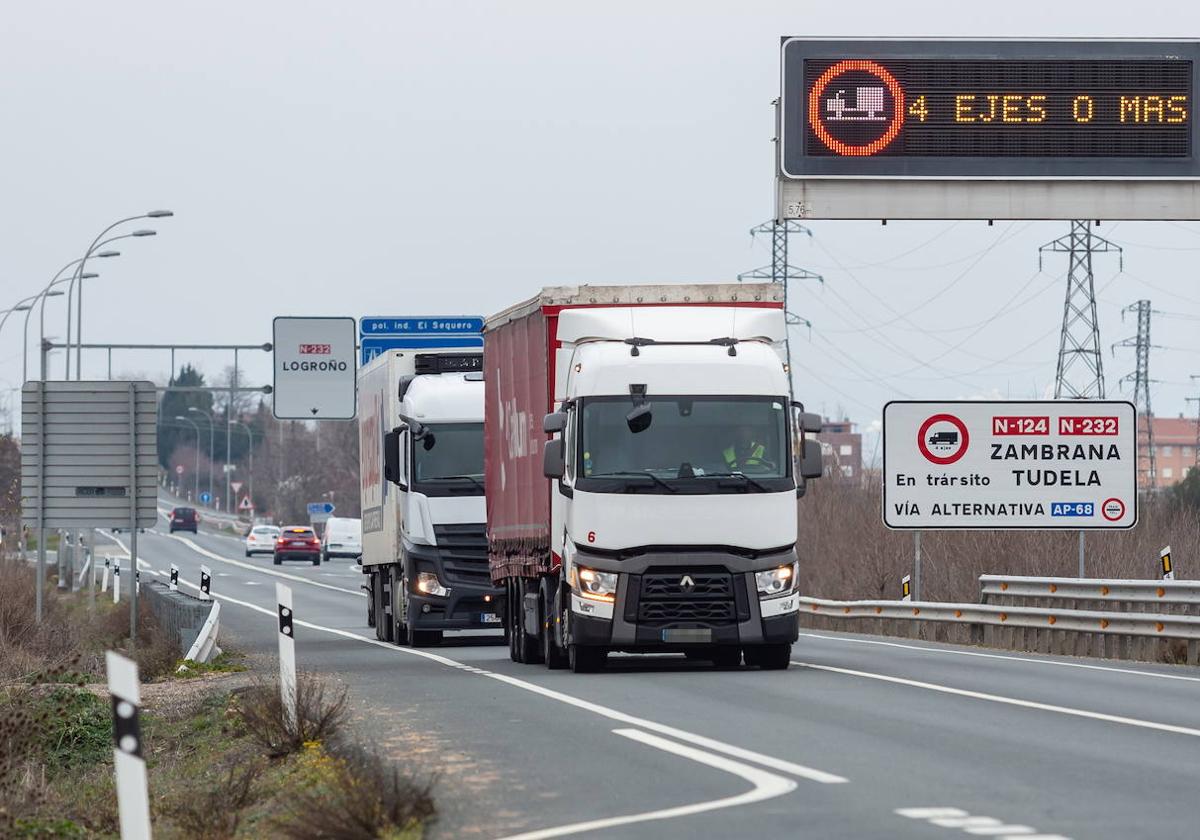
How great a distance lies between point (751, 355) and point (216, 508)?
16798cm

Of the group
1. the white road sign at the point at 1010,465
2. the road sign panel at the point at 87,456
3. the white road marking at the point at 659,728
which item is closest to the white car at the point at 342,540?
the road sign panel at the point at 87,456

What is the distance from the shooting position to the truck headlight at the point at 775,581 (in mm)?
19703

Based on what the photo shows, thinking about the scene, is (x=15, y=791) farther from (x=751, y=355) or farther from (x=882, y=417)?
(x=882, y=417)

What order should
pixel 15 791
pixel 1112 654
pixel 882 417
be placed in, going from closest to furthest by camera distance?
pixel 15 791 → pixel 1112 654 → pixel 882 417

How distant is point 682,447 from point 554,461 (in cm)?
117

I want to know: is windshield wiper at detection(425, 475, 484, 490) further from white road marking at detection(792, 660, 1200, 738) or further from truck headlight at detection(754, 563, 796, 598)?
truck headlight at detection(754, 563, 796, 598)

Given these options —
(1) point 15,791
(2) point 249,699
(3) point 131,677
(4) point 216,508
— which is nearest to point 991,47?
(2) point 249,699

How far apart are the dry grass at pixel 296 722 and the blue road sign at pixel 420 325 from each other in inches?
923

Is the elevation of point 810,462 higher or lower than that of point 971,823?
higher

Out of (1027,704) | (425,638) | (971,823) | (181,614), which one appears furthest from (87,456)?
(971,823)

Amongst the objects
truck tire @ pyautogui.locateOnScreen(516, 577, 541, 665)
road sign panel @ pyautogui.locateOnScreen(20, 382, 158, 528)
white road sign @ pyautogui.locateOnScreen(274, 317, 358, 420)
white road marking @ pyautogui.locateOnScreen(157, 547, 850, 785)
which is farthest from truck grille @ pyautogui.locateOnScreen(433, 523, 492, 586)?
white road sign @ pyautogui.locateOnScreen(274, 317, 358, 420)

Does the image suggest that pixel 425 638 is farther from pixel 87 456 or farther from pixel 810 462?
pixel 810 462

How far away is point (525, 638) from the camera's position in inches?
898

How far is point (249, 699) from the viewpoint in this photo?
15039mm
